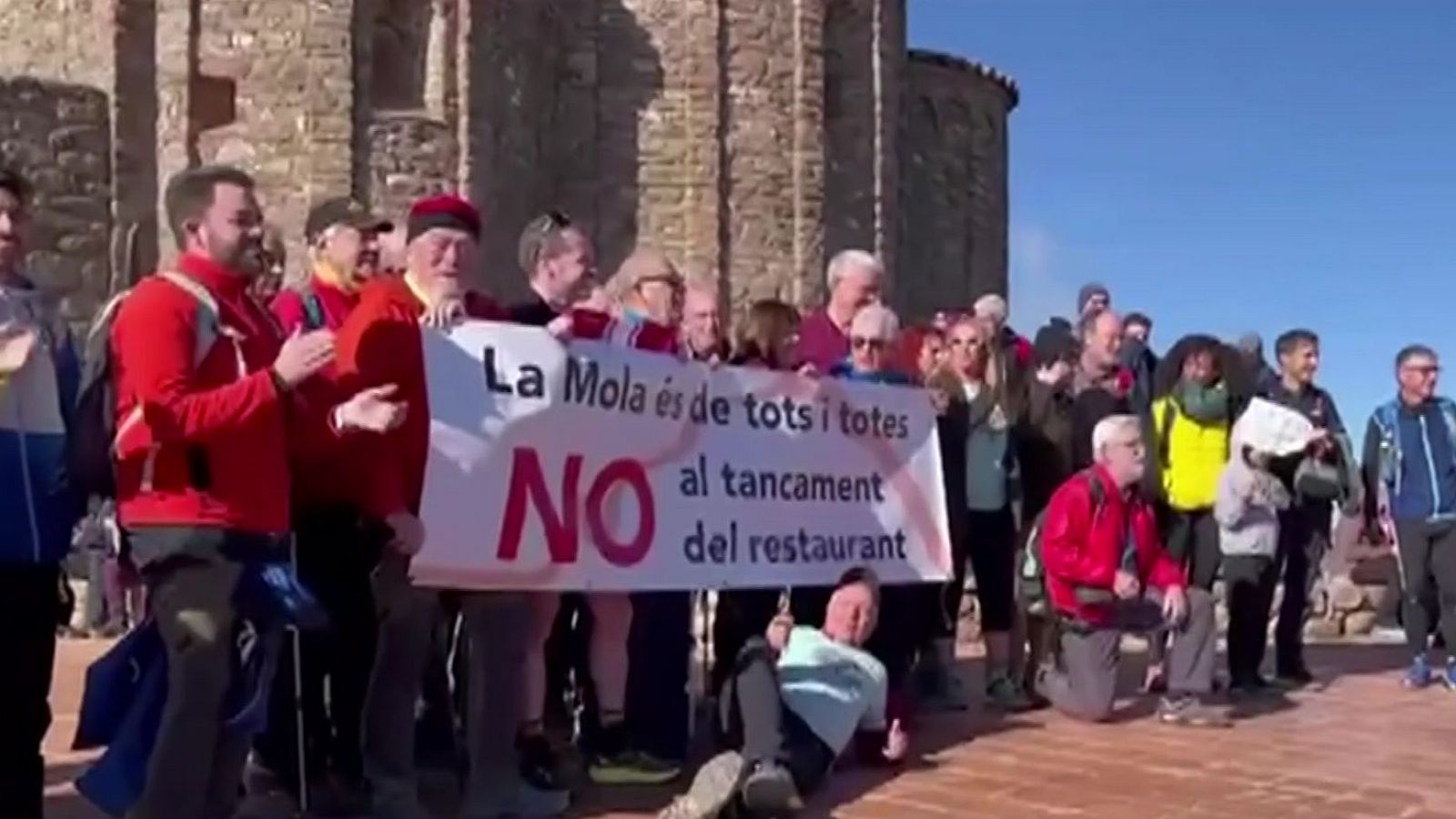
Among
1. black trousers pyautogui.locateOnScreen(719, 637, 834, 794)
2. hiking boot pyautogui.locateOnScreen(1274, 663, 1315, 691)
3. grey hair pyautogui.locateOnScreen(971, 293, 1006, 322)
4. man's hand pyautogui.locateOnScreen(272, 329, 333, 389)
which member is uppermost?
grey hair pyautogui.locateOnScreen(971, 293, 1006, 322)

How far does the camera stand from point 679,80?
80.6ft

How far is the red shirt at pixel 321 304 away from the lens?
568cm

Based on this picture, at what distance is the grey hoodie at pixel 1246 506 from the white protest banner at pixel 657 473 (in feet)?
5.97

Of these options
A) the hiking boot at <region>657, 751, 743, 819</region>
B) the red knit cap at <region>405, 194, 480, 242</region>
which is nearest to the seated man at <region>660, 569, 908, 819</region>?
the hiking boot at <region>657, 751, 743, 819</region>

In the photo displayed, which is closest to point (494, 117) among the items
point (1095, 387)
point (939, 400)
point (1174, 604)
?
point (1095, 387)

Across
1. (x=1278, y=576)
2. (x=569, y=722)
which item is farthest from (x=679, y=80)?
(x=569, y=722)

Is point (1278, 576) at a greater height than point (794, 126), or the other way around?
point (794, 126)

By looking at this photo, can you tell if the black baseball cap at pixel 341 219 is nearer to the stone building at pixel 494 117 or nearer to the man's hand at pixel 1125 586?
the man's hand at pixel 1125 586

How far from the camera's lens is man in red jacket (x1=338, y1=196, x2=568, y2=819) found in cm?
532

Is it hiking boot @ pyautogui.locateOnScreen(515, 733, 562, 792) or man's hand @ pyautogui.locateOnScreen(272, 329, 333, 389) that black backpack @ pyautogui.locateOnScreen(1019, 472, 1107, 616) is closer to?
hiking boot @ pyautogui.locateOnScreen(515, 733, 562, 792)

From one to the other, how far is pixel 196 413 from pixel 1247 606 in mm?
6203

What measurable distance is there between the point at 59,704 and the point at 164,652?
4669mm

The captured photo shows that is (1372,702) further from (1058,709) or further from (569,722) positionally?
(569,722)

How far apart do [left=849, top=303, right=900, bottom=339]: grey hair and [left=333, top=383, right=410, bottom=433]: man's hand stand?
3.12m
